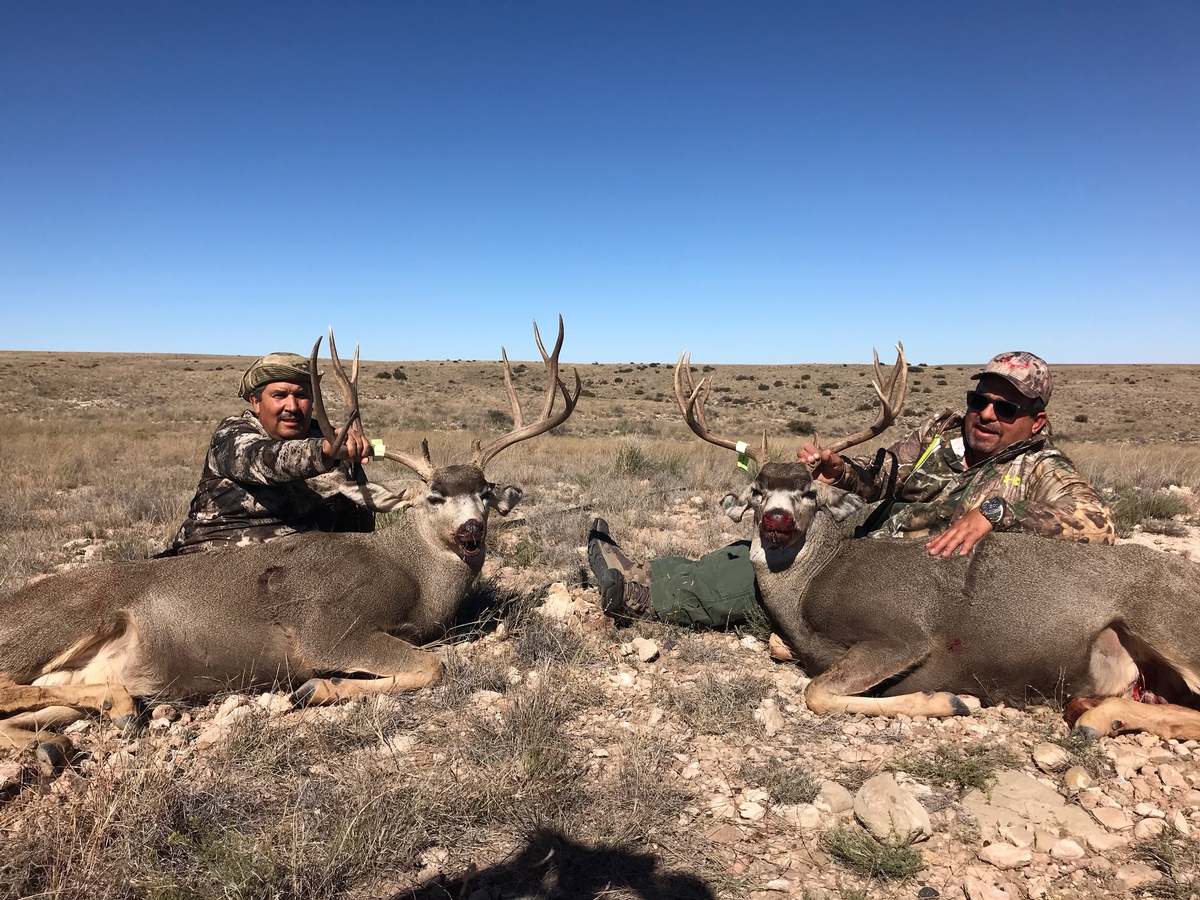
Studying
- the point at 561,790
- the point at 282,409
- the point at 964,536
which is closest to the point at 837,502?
the point at 964,536

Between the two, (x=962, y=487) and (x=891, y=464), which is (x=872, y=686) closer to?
(x=962, y=487)

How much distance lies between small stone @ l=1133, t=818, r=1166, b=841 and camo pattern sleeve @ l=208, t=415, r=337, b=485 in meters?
4.59

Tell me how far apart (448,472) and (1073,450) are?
16.5 metres

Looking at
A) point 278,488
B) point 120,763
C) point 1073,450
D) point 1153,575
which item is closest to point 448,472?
point 278,488

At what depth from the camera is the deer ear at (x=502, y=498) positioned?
16.2ft

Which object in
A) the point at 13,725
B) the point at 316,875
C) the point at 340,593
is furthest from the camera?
the point at 340,593

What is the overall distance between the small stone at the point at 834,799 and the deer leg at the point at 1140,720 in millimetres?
1509

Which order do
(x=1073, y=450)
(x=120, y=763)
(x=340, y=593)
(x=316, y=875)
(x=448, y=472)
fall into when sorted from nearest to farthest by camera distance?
(x=316, y=875)
(x=120, y=763)
(x=340, y=593)
(x=448, y=472)
(x=1073, y=450)

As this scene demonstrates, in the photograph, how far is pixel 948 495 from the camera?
16.6ft

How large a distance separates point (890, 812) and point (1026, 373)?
127 inches

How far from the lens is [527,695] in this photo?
3900mm

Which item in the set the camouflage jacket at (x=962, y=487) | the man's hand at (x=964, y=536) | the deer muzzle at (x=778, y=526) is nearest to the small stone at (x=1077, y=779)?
the man's hand at (x=964, y=536)

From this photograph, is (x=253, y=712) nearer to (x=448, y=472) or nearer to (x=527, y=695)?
(x=527, y=695)

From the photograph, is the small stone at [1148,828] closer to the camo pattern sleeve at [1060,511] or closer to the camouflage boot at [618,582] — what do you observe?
the camo pattern sleeve at [1060,511]
